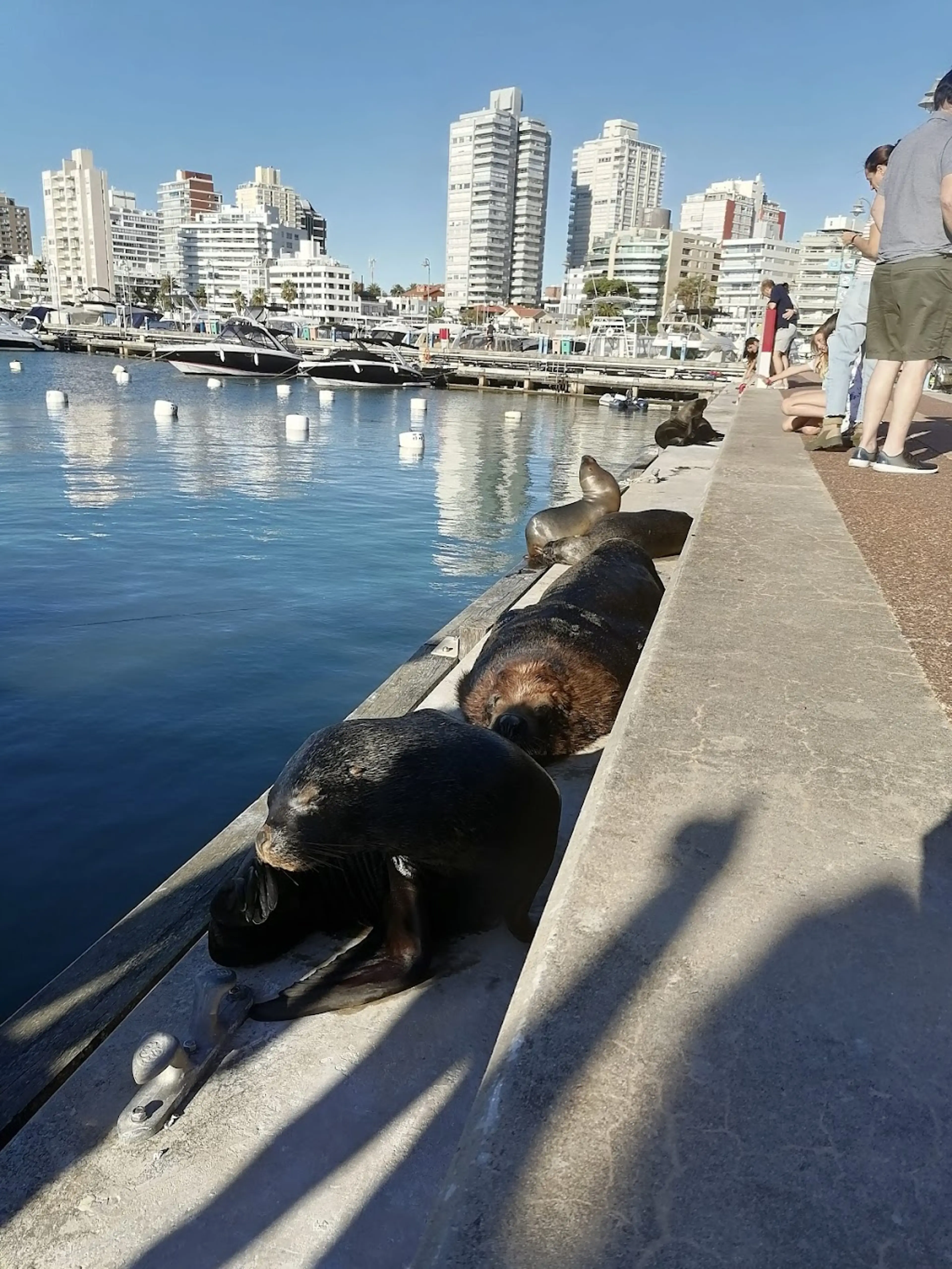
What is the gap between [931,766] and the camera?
2.24m

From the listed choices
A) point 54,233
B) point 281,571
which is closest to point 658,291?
point 54,233

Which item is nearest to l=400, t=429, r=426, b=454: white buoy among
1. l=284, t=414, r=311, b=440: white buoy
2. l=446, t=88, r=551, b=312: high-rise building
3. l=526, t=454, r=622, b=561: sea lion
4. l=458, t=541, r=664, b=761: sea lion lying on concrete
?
l=284, t=414, r=311, b=440: white buoy

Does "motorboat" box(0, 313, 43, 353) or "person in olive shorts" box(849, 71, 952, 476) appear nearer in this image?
"person in olive shorts" box(849, 71, 952, 476)

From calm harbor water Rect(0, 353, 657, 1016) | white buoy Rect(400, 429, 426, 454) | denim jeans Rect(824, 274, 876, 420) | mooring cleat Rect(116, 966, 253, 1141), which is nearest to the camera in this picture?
mooring cleat Rect(116, 966, 253, 1141)

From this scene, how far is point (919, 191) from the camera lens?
19.0 ft

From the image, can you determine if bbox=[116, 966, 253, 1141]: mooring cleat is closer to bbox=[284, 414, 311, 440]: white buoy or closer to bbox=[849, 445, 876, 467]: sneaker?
bbox=[849, 445, 876, 467]: sneaker

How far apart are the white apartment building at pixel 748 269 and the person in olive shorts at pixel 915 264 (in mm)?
152834

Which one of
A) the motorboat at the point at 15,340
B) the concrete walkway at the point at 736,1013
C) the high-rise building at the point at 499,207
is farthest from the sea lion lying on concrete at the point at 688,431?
the high-rise building at the point at 499,207

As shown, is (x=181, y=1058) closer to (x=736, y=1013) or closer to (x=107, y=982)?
(x=107, y=982)

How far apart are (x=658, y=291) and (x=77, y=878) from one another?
179 metres

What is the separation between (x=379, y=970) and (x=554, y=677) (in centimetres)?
188

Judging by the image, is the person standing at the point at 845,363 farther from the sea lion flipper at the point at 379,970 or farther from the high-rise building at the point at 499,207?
the high-rise building at the point at 499,207

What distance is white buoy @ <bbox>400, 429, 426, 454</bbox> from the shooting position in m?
26.1

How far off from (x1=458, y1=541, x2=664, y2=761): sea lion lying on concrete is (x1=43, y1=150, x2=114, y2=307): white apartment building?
205m
